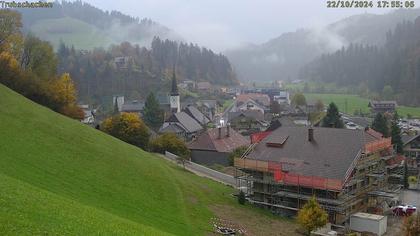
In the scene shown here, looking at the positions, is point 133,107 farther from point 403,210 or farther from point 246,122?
point 403,210

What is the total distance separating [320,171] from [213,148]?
2929cm

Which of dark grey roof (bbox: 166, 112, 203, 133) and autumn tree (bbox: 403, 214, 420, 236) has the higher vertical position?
dark grey roof (bbox: 166, 112, 203, 133)

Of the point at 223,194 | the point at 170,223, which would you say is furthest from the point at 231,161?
the point at 170,223

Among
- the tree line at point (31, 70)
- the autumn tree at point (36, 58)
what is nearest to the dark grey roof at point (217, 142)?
the tree line at point (31, 70)

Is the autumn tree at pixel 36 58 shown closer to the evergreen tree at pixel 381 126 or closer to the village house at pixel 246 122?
the village house at pixel 246 122

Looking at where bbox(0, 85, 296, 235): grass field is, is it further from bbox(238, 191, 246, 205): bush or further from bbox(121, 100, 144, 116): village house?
bbox(121, 100, 144, 116): village house

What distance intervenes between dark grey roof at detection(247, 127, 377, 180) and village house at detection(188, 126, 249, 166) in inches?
746

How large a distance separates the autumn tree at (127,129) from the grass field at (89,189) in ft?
50.1

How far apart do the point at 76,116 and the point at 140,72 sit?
409ft

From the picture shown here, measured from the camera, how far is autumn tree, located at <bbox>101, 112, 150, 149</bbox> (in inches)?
2657

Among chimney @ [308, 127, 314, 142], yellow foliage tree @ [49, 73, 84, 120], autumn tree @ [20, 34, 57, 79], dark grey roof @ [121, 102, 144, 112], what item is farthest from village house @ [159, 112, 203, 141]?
chimney @ [308, 127, 314, 142]

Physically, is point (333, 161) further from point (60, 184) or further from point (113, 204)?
point (60, 184)

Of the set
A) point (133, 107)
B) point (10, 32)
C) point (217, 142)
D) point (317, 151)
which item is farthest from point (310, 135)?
point (133, 107)

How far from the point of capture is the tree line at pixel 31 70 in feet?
199
